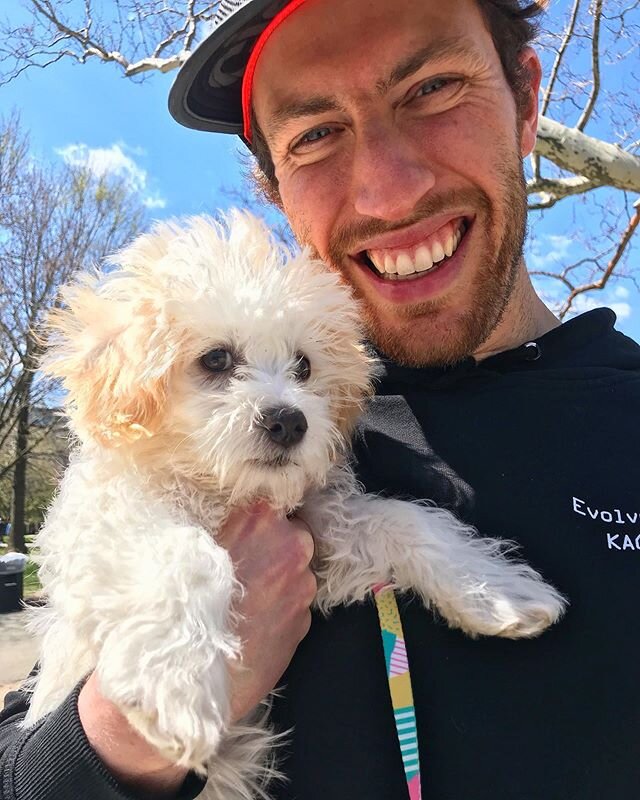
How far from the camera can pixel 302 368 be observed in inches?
90.8

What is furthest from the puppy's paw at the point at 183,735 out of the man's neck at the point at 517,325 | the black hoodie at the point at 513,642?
the man's neck at the point at 517,325

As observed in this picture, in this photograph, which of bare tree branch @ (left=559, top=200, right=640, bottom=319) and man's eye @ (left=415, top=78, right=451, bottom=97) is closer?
man's eye @ (left=415, top=78, right=451, bottom=97)

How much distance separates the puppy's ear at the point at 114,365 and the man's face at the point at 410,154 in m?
0.76

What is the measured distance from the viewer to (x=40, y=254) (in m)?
14.9

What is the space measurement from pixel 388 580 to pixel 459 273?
1.03 m

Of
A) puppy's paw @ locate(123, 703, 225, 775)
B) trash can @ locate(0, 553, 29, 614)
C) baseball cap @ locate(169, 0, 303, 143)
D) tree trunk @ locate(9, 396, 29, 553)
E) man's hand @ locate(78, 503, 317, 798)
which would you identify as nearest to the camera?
puppy's paw @ locate(123, 703, 225, 775)

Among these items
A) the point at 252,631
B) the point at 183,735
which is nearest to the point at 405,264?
the point at 252,631

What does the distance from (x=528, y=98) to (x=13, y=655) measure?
34.3 ft

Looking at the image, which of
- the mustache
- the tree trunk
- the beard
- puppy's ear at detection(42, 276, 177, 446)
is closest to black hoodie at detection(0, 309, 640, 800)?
the beard

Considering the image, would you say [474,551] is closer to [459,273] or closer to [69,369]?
[459,273]

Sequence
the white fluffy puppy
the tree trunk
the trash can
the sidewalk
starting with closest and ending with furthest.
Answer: the white fluffy puppy → the sidewalk → the trash can → the tree trunk

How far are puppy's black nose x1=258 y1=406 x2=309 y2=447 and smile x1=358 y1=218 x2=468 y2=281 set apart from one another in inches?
26.4

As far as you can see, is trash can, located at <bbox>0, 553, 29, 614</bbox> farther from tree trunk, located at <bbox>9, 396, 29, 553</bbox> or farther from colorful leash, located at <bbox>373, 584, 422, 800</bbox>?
colorful leash, located at <bbox>373, 584, 422, 800</bbox>

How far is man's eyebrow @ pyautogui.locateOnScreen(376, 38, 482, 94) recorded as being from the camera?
2.13 meters
